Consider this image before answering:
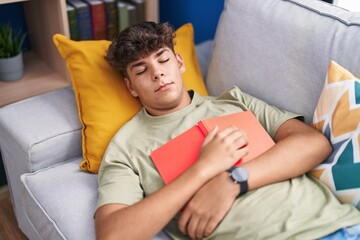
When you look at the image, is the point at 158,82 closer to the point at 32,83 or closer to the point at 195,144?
the point at 195,144

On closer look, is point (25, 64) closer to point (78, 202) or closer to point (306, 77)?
point (78, 202)

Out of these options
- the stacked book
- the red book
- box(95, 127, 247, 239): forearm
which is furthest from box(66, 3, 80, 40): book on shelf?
box(95, 127, 247, 239): forearm

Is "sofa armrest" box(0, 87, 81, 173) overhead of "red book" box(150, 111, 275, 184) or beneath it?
beneath

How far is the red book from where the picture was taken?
44.3 inches

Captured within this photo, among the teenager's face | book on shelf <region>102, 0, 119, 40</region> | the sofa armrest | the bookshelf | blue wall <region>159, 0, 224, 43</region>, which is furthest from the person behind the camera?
blue wall <region>159, 0, 224, 43</region>

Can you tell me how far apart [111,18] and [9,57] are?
485 mm

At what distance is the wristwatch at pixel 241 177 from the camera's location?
1.04 metres

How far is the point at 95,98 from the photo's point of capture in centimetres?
135

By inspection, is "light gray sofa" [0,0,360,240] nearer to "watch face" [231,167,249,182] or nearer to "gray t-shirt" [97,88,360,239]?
"gray t-shirt" [97,88,360,239]

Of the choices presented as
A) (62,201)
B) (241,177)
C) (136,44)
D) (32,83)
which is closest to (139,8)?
(32,83)

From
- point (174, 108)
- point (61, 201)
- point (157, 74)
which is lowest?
point (61, 201)

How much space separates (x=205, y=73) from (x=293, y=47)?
0.53 metres

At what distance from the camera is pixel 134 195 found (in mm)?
1087

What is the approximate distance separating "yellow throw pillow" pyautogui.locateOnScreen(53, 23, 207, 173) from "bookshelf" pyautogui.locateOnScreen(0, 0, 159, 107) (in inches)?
12.2
